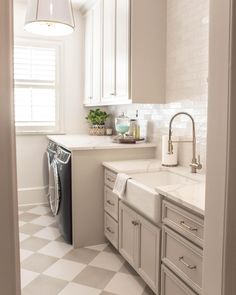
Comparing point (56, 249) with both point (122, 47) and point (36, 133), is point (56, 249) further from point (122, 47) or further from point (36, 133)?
point (122, 47)

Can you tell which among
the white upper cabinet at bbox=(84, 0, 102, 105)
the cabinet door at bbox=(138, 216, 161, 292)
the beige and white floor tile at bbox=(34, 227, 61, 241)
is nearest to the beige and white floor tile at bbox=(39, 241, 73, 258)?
the beige and white floor tile at bbox=(34, 227, 61, 241)

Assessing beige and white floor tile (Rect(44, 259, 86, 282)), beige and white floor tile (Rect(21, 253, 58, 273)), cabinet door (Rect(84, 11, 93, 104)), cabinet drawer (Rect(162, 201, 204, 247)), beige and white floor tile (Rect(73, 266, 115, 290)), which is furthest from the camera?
cabinet door (Rect(84, 11, 93, 104))

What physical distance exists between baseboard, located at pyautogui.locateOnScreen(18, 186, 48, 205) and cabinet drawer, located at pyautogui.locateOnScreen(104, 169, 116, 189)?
64.0 inches

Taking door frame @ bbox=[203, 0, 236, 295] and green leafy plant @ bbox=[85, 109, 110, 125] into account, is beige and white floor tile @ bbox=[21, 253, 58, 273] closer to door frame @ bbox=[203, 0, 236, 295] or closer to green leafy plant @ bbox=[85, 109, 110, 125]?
door frame @ bbox=[203, 0, 236, 295]

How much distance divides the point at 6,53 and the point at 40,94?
346 centimetres

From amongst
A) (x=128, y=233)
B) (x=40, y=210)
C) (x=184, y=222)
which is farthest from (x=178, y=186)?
(x=40, y=210)

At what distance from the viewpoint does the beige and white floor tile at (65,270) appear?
2.43 meters

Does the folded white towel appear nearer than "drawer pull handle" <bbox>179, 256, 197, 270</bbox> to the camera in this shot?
No

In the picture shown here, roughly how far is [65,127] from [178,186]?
2709 mm

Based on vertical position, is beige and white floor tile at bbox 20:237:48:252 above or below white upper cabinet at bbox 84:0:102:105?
below

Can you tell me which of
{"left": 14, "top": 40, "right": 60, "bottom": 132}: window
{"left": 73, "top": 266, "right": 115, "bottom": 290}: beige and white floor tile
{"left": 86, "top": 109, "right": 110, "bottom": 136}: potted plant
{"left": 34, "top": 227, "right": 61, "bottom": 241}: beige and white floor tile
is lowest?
{"left": 73, "top": 266, "right": 115, "bottom": 290}: beige and white floor tile

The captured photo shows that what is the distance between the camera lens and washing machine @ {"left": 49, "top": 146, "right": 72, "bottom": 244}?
2.89m

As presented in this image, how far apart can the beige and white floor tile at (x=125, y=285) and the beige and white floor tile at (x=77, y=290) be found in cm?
9

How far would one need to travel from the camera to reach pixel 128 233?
241cm
